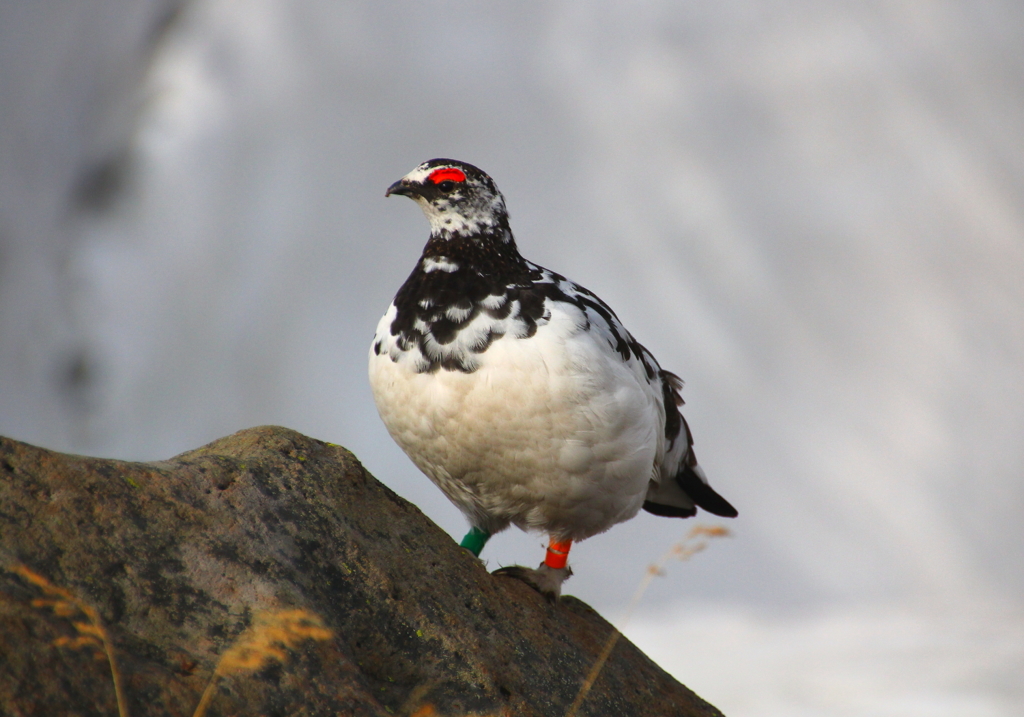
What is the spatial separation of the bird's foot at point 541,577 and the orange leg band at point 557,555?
15 millimetres

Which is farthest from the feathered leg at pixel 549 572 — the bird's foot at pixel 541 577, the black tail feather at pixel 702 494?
the black tail feather at pixel 702 494

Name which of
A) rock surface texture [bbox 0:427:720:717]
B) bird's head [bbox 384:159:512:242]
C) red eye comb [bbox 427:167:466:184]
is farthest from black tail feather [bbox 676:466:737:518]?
red eye comb [bbox 427:167:466:184]

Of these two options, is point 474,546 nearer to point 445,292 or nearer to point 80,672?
point 445,292

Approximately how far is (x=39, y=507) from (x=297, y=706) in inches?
32.3

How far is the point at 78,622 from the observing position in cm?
188

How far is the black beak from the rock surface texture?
1.25 meters

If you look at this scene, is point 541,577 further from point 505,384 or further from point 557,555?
point 505,384

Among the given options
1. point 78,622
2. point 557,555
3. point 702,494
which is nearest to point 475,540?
point 557,555

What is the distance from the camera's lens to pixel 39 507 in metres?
2.11

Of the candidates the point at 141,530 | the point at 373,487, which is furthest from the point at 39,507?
the point at 373,487

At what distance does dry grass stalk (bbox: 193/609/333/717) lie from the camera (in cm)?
197

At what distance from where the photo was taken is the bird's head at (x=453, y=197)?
3.60m

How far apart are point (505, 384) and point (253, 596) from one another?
125cm

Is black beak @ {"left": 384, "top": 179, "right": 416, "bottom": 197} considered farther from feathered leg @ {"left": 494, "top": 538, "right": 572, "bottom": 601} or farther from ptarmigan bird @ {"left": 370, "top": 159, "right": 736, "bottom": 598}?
feathered leg @ {"left": 494, "top": 538, "right": 572, "bottom": 601}
